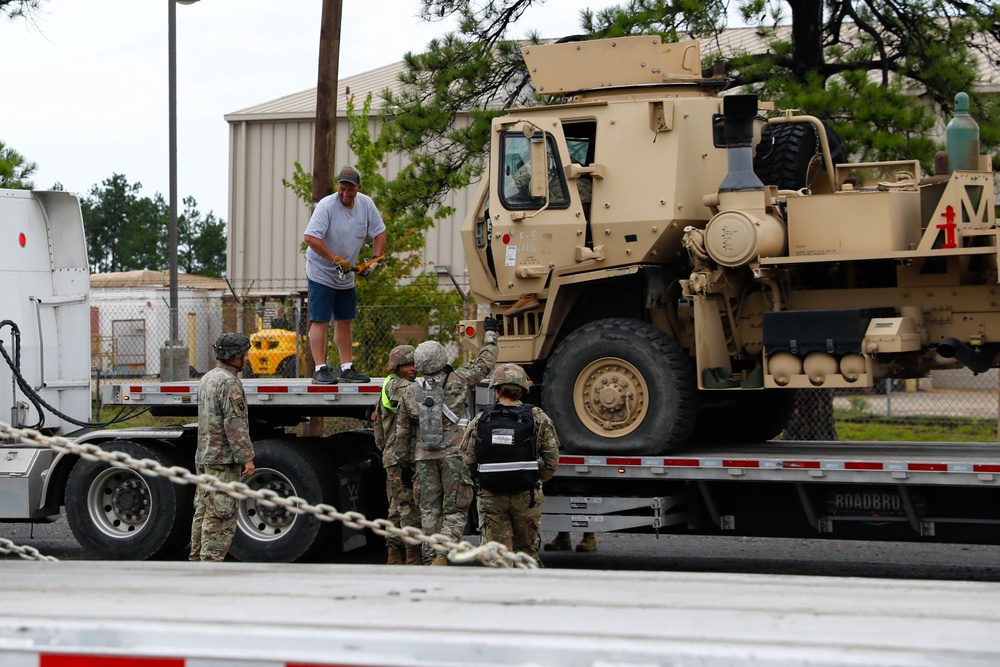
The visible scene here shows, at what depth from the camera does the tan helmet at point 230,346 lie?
8766 mm

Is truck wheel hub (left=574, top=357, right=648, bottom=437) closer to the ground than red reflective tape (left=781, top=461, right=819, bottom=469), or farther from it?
farther from it

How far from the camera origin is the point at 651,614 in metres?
2.93

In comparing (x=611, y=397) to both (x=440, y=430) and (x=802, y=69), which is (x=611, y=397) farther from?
(x=802, y=69)

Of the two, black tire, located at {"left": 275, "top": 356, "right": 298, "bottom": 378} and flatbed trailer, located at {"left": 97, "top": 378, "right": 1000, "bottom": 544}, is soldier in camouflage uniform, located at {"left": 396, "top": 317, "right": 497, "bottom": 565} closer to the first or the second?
flatbed trailer, located at {"left": 97, "top": 378, "right": 1000, "bottom": 544}

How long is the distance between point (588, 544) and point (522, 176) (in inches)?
129

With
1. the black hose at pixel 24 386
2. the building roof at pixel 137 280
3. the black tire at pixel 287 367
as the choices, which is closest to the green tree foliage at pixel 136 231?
the building roof at pixel 137 280

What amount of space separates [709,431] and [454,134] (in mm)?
4981

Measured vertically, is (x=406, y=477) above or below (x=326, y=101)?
below

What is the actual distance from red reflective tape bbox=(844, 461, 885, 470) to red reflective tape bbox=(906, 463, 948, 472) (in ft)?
0.59

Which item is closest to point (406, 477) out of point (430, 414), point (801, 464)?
point (430, 414)

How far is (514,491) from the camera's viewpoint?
820 cm

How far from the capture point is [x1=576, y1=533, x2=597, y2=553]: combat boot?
35.3 ft

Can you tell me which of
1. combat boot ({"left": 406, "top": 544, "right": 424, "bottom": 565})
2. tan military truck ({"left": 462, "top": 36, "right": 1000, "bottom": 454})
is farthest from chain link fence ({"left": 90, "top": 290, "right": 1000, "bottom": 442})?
combat boot ({"left": 406, "top": 544, "right": 424, "bottom": 565})

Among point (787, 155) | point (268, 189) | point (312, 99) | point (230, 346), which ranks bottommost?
Answer: point (230, 346)
